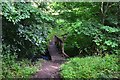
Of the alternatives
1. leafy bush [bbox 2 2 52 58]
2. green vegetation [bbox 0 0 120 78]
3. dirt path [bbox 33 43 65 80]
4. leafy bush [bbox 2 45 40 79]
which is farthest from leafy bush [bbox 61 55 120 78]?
leafy bush [bbox 2 2 52 58]

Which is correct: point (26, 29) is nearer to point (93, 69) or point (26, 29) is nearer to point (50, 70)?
point (50, 70)

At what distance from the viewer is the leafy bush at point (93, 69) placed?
13.5ft

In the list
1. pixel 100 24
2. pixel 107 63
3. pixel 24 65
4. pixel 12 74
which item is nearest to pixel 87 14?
pixel 100 24

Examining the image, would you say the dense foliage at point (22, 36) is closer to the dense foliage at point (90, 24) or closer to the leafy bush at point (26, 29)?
the leafy bush at point (26, 29)

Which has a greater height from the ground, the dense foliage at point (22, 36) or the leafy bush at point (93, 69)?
the dense foliage at point (22, 36)

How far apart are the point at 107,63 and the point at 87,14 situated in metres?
2.00

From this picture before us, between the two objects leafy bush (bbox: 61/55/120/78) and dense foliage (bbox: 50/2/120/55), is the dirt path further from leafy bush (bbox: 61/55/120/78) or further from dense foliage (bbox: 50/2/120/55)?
dense foliage (bbox: 50/2/120/55)

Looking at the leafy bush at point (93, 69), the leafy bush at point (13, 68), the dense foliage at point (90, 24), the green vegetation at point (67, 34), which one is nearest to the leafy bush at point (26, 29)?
the green vegetation at point (67, 34)

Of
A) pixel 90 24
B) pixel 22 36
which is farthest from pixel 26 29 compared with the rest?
pixel 90 24

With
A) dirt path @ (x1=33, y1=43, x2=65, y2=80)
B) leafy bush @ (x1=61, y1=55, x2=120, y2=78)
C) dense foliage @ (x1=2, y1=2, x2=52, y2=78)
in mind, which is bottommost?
dirt path @ (x1=33, y1=43, x2=65, y2=80)

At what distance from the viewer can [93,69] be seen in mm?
4410

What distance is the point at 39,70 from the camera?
4789 millimetres

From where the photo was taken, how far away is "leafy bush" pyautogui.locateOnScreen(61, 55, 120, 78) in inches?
162

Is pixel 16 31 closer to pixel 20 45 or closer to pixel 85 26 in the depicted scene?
pixel 20 45
